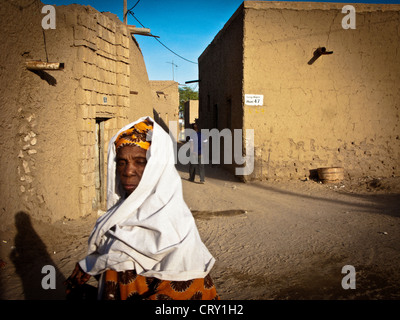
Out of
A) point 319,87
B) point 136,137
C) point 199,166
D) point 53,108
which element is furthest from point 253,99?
point 136,137

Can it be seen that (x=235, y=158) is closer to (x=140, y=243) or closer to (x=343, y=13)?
(x=343, y=13)

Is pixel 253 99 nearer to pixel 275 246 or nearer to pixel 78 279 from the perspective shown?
pixel 275 246

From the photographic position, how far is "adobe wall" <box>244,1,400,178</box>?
28.0 feet

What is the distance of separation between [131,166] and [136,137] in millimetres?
150

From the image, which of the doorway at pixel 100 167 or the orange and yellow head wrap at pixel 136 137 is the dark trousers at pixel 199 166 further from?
the orange and yellow head wrap at pixel 136 137

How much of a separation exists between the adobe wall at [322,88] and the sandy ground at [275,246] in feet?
6.52

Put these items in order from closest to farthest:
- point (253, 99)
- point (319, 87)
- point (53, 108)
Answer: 1. point (53, 108)
2. point (253, 99)
3. point (319, 87)

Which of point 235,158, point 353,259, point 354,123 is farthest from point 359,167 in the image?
point 353,259

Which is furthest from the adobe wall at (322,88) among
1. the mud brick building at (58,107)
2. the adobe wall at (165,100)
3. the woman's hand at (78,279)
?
the adobe wall at (165,100)

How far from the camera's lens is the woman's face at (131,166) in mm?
1513

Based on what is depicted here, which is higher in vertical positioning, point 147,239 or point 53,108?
point 53,108

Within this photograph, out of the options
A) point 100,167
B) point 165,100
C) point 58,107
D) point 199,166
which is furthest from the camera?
point 165,100

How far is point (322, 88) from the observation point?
28.7ft
